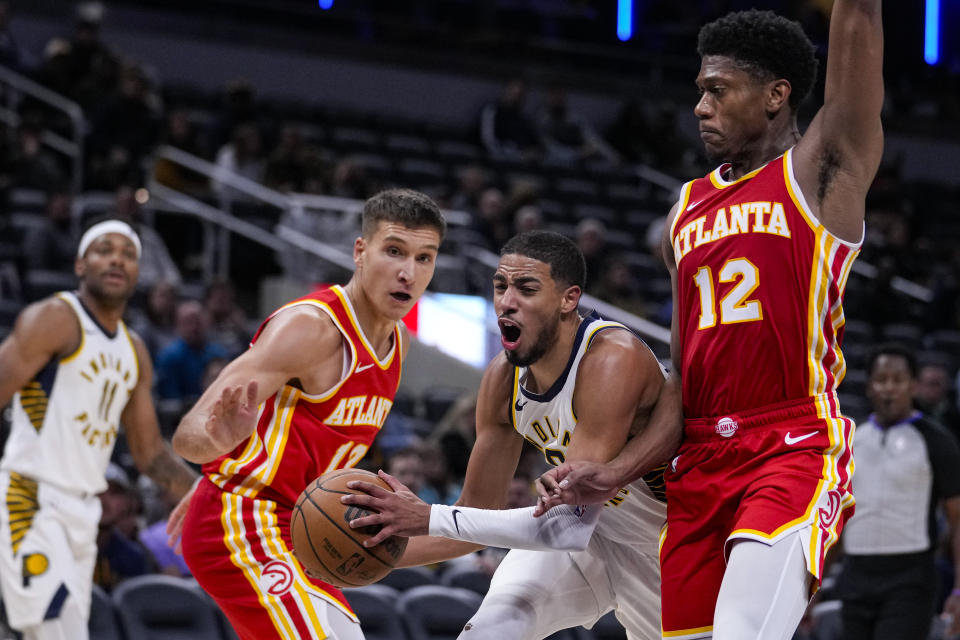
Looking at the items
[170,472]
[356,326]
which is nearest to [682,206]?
[356,326]

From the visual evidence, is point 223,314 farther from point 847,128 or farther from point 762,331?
point 847,128

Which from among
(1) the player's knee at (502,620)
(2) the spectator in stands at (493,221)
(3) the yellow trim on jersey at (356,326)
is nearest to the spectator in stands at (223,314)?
(2) the spectator in stands at (493,221)

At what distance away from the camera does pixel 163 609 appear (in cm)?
629

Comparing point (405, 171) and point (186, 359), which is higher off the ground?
point (405, 171)

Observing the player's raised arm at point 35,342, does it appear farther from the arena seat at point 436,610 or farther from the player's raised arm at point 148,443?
the arena seat at point 436,610

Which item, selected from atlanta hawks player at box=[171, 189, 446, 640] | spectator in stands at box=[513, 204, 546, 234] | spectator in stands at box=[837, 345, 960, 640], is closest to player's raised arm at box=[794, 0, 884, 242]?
atlanta hawks player at box=[171, 189, 446, 640]

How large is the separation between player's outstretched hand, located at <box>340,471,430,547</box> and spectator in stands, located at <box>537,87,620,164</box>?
11.9m

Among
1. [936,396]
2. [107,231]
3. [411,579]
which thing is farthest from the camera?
[936,396]

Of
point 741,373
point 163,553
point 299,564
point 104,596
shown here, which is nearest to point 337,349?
point 299,564

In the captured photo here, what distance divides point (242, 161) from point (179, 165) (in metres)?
0.57

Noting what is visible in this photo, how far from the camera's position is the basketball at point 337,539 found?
11.8ft

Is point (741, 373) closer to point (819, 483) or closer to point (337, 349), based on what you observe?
point (819, 483)

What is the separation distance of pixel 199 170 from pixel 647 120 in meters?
7.12

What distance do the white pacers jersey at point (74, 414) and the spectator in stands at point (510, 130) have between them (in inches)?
390
